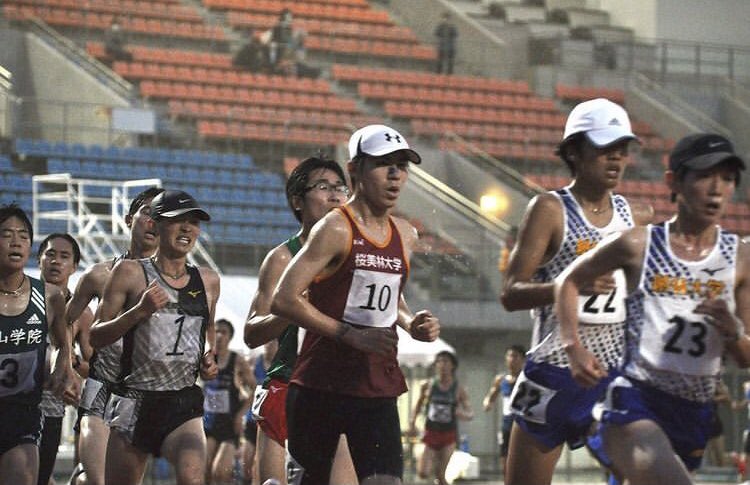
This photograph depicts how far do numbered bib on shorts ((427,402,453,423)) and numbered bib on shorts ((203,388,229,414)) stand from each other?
324 cm

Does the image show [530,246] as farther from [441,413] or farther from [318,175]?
[441,413]

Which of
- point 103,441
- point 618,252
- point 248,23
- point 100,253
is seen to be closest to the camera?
point 618,252

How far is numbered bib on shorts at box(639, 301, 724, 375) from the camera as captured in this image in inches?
233

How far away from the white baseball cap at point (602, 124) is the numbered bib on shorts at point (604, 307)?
597 millimetres

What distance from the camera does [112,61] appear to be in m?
29.3

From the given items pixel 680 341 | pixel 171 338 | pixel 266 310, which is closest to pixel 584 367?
pixel 680 341

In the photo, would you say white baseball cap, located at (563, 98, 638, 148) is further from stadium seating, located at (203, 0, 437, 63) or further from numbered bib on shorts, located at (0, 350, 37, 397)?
stadium seating, located at (203, 0, 437, 63)

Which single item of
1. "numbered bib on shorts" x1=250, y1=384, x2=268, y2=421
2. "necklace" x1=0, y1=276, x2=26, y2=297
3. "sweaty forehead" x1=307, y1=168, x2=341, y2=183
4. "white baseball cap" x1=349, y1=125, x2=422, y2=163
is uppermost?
"white baseball cap" x1=349, y1=125, x2=422, y2=163

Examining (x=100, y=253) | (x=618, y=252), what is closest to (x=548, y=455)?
A: (x=618, y=252)

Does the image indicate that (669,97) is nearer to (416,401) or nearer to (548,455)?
(416,401)

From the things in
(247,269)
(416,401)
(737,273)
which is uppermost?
(737,273)

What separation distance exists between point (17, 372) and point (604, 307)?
3.71 meters

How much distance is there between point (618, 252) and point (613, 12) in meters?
31.7

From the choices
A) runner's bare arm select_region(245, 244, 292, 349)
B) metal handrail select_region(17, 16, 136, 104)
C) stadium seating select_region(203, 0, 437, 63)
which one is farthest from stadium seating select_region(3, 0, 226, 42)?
runner's bare arm select_region(245, 244, 292, 349)
